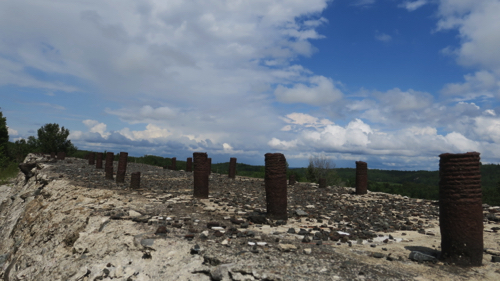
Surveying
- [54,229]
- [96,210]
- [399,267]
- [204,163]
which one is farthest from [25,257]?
[399,267]

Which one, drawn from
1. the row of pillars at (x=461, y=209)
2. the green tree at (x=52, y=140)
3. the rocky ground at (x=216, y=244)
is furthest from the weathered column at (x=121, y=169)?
the green tree at (x=52, y=140)

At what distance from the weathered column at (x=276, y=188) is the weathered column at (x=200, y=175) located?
12.5ft

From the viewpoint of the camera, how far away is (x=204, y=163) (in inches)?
444

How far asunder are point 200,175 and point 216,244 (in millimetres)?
5818

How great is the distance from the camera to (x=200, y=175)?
36.6ft

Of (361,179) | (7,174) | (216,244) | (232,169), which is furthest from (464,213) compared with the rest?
(7,174)

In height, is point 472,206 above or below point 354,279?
above

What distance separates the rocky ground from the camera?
459cm

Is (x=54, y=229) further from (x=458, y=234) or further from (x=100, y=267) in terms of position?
(x=458, y=234)

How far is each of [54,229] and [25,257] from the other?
36.2 inches

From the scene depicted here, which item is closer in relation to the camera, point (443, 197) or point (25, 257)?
point (443, 197)

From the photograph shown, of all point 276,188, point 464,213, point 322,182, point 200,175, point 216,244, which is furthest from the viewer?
point 322,182

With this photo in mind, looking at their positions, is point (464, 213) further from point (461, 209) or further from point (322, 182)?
point (322, 182)

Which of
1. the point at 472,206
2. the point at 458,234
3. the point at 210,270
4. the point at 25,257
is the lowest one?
the point at 25,257
